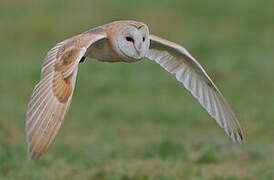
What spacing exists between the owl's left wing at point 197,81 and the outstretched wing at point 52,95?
1.34 m

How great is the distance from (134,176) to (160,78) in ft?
19.2

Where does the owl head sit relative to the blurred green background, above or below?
above

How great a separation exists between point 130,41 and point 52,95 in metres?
1.02

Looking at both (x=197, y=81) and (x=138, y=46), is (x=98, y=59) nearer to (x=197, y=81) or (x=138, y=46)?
(x=138, y=46)

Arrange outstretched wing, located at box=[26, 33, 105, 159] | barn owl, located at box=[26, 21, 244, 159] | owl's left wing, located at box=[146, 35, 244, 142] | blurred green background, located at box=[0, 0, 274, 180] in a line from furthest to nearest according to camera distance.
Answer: blurred green background, located at box=[0, 0, 274, 180]
owl's left wing, located at box=[146, 35, 244, 142]
barn owl, located at box=[26, 21, 244, 159]
outstretched wing, located at box=[26, 33, 105, 159]

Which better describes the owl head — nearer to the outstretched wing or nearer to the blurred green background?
the outstretched wing

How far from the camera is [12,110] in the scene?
11.3 meters

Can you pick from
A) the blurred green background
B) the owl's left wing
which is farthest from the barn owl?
the blurred green background

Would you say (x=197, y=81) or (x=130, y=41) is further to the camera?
(x=197, y=81)

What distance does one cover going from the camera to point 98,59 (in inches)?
279

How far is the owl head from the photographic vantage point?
6.70 m

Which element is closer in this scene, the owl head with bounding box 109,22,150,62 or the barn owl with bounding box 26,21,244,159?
the barn owl with bounding box 26,21,244,159

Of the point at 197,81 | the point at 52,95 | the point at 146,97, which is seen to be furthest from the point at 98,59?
the point at 146,97

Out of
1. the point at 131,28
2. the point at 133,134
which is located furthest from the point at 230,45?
the point at 131,28
